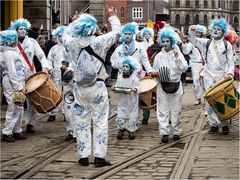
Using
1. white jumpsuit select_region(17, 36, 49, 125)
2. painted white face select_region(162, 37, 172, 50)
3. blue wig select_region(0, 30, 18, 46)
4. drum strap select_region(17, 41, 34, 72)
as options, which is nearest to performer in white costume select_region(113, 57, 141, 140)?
painted white face select_region(162, 37, 172, 50)

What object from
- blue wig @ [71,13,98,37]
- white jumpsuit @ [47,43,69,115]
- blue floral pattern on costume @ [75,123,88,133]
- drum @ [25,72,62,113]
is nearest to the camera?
blue wig @ [71,13,98,37]

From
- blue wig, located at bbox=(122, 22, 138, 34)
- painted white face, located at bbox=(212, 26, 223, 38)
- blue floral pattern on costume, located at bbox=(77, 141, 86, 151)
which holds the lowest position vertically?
blue floral pattern on costume, located at bbox=(77, 141, 86, 151)

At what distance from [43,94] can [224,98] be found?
3.15 m

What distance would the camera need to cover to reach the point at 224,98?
34.5ft

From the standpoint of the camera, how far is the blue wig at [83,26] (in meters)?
8.54

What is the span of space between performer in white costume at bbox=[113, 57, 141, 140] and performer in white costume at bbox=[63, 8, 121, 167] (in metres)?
2.21

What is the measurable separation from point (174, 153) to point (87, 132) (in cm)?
158

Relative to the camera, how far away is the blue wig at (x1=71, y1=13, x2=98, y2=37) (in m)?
8.54

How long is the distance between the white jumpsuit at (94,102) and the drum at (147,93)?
10.2 ft

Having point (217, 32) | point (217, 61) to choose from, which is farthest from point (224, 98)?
point (217, 32)

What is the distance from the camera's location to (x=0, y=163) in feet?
29.4

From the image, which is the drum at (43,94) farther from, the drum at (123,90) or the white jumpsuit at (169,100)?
the white jumpsuit at (169,100)

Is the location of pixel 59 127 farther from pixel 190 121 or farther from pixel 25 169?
pixel 25 169

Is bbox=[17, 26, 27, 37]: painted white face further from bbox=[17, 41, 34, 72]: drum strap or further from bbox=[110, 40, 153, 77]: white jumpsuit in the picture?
bbox=[110, 40, 153, 77]: white jumpsuit
